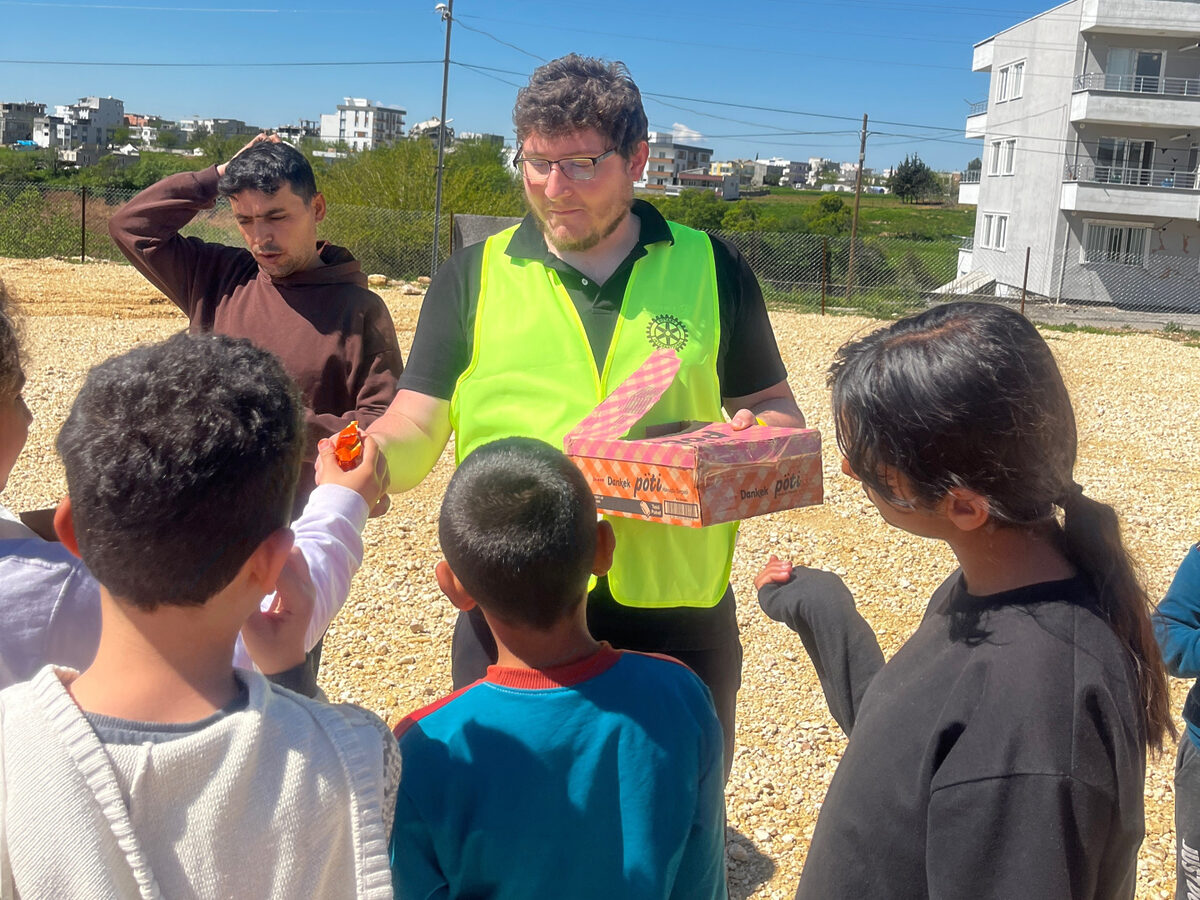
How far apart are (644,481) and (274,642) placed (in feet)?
2.58

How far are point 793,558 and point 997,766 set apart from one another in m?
5.79

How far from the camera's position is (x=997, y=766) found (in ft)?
4.56

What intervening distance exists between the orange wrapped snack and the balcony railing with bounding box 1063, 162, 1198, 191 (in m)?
36.8

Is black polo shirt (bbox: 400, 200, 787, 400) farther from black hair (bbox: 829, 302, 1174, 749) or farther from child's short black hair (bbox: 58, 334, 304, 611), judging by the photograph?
child's short black hair (bbox: 58, 334, 304, 611)

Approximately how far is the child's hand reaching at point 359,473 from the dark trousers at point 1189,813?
6.74 ft

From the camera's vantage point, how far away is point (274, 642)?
1.69 m

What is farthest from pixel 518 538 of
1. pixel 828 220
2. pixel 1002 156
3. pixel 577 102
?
pixel 828 220

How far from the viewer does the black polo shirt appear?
2.64m

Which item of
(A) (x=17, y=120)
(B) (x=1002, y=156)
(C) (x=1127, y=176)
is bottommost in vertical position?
(C) (x=1127, y=176)

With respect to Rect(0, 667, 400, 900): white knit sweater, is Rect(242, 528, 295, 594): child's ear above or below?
above

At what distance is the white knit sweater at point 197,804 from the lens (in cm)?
123

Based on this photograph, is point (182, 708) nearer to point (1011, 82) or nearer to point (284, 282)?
point (284, 282)

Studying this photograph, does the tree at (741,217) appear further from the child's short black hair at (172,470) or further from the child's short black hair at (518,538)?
the child's short black hair at (172,470)

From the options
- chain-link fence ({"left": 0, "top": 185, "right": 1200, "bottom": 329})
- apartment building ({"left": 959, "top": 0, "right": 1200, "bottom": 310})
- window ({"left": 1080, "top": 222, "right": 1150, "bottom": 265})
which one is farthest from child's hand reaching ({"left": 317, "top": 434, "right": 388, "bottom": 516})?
window ({"left": 1080, "top": 222, "right": 1150, "bottom": 265})
